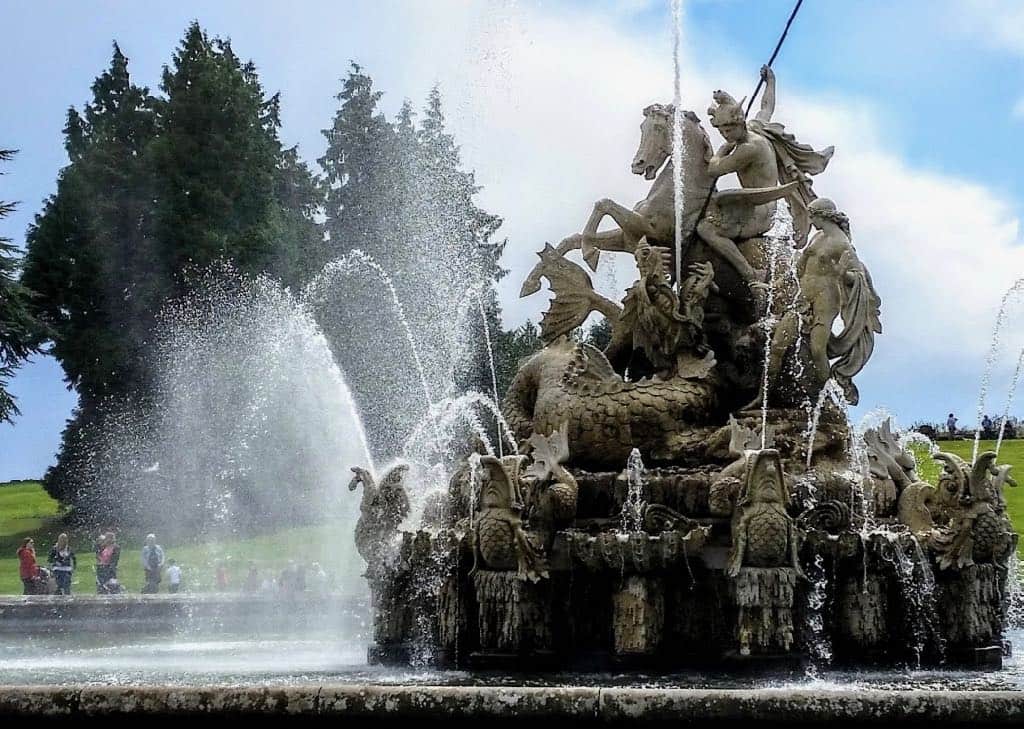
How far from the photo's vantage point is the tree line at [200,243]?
35.8 m

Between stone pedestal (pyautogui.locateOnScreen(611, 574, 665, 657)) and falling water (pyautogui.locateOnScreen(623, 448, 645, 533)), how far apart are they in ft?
1.48

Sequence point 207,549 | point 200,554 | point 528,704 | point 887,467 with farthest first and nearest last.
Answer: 1. point 207,549
2. point 200,554
3. point 887,467
4. point 528,704

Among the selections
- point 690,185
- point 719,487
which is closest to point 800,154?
point 690,185

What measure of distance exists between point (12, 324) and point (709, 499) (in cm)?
2642

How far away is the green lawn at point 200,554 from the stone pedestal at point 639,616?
53.0 feet

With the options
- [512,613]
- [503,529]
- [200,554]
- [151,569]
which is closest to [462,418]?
[503,529]

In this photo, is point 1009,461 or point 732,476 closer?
point 732,476

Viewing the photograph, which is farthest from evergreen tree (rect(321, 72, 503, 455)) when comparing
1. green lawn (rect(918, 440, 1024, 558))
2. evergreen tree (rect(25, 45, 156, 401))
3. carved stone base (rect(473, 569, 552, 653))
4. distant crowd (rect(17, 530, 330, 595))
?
carved stone base (rect(473, 569, 552, 653))

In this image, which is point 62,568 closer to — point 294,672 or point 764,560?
point 294,672

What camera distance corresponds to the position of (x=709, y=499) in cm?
1005

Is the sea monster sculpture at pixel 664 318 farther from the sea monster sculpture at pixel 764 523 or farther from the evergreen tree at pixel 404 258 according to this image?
the evergreen tree at pixel 404 258

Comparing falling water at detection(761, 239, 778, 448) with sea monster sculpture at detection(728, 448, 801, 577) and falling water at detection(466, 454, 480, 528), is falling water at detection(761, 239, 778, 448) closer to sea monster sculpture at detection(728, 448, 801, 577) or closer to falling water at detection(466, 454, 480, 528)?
sea monster sculpture at detection(728, 448, 801, 577)

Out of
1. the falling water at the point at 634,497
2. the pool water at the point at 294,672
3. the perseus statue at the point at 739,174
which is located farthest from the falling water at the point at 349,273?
the falling water at the point at 634,497

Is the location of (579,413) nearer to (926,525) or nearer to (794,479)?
(794,479)
